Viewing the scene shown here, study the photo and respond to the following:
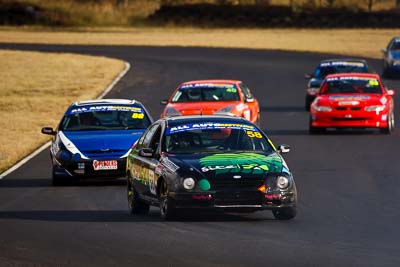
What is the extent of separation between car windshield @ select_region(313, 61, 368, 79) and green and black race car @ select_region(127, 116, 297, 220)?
22881 mm

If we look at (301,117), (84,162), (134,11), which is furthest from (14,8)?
(84,162)

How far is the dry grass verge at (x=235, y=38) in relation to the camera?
75375mm

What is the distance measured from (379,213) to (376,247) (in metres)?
3.04

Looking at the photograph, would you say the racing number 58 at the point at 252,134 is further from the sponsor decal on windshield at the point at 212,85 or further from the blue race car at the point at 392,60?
the blue race car at the point at 392,60

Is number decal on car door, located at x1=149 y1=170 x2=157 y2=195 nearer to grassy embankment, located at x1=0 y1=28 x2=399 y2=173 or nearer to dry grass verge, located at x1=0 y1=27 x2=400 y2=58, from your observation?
grassy embankment, located at x1=0 y1=28 x2=399 y2=173

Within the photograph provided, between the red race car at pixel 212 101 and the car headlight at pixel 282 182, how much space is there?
1388cm

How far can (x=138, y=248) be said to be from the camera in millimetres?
13742

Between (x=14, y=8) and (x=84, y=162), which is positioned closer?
(x=84, y=162)

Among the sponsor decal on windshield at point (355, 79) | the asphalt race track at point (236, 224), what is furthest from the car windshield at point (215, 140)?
the sponsor decal on windshield at point (355, 79)

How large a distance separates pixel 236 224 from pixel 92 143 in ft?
20.3

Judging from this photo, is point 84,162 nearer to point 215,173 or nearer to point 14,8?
point 215,173

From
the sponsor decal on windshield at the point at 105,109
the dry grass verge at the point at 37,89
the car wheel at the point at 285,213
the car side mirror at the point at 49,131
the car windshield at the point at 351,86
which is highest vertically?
the car wheel at the point at 285,213

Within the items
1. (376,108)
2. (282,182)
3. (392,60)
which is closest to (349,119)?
(376,108)

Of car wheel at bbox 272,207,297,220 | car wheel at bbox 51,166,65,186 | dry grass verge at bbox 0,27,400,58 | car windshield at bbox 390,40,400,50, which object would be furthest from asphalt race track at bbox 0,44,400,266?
dry grass verge at bbox 0,27,400,58
